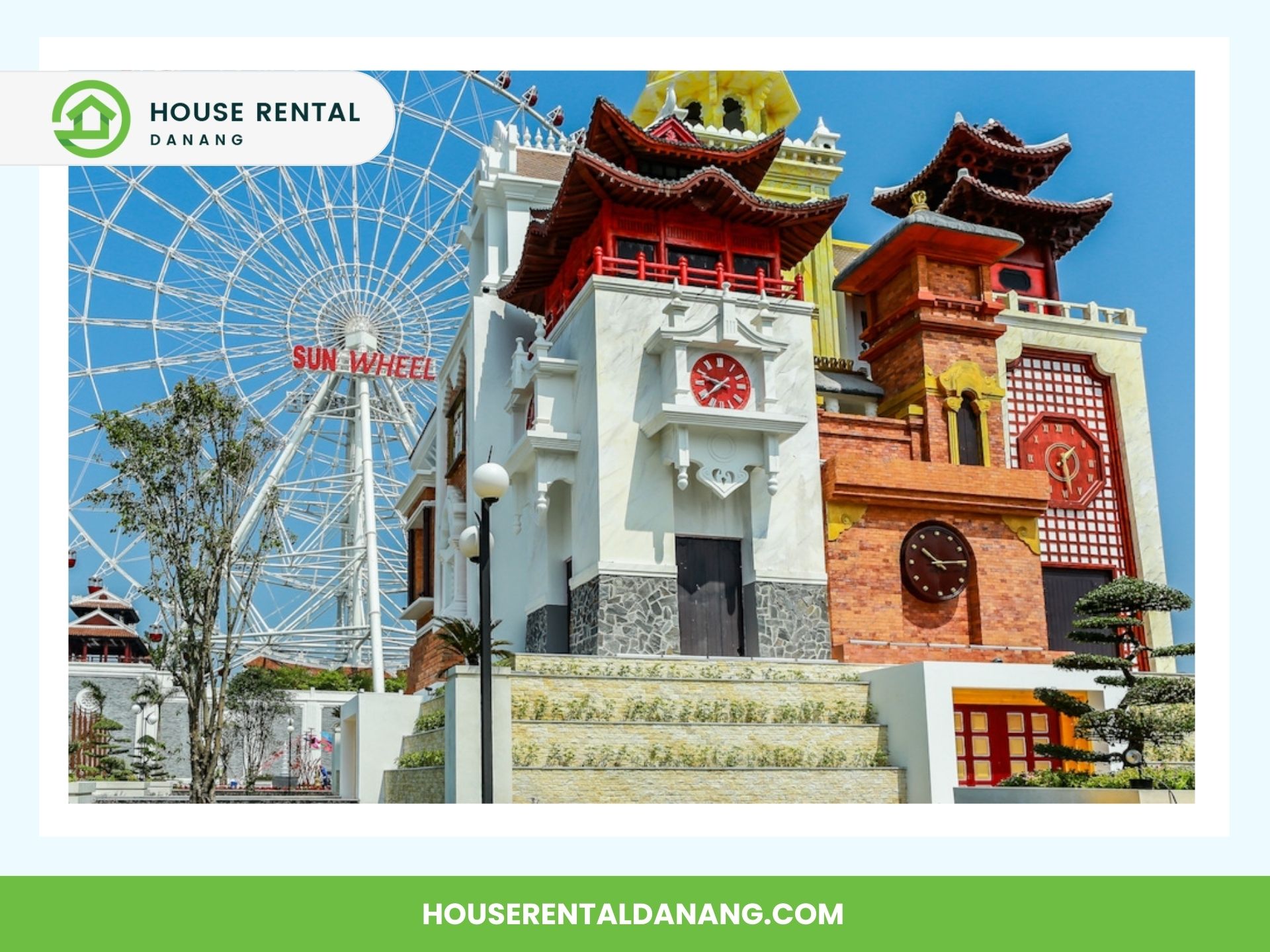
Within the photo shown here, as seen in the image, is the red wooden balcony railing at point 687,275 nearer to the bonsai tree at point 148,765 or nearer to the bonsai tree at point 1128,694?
the bonsai tree at point 1128,694

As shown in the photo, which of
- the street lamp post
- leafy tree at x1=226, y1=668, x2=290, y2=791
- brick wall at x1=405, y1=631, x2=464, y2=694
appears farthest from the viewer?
leafy tree at x1=226, y1=668, x2=290, y2=791

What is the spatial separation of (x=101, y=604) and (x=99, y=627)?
1.18 meters

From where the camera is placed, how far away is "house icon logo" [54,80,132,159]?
10938 mm

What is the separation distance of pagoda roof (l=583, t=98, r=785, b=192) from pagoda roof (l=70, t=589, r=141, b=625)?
31.9 m

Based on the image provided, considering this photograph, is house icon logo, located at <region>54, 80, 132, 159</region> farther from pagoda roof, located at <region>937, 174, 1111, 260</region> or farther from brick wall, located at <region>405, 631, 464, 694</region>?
pagoda roof, located at <region>937, 174, 1111, 260</region>

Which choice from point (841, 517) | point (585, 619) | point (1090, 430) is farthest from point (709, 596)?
point (1090, 430)

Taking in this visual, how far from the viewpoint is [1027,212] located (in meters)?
27.0

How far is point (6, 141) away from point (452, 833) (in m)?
6.84

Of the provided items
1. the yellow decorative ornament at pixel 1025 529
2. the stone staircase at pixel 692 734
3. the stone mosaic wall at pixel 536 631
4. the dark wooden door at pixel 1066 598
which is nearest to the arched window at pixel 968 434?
the yellow decorative ornament at pixel 1025 529

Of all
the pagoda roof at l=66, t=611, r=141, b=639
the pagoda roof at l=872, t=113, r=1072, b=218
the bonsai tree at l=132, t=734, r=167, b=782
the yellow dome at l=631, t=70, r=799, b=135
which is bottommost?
the bonsai tree at l=132, t=734, r=167, b=782

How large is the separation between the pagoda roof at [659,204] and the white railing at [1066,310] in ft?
18.3

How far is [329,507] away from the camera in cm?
4388

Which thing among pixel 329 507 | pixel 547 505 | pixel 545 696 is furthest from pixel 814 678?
pixel 329 507

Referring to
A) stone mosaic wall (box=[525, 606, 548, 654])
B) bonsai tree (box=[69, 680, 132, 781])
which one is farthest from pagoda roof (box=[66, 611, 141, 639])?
stone mosaic wall (box=[525, 606, 548, 654])
